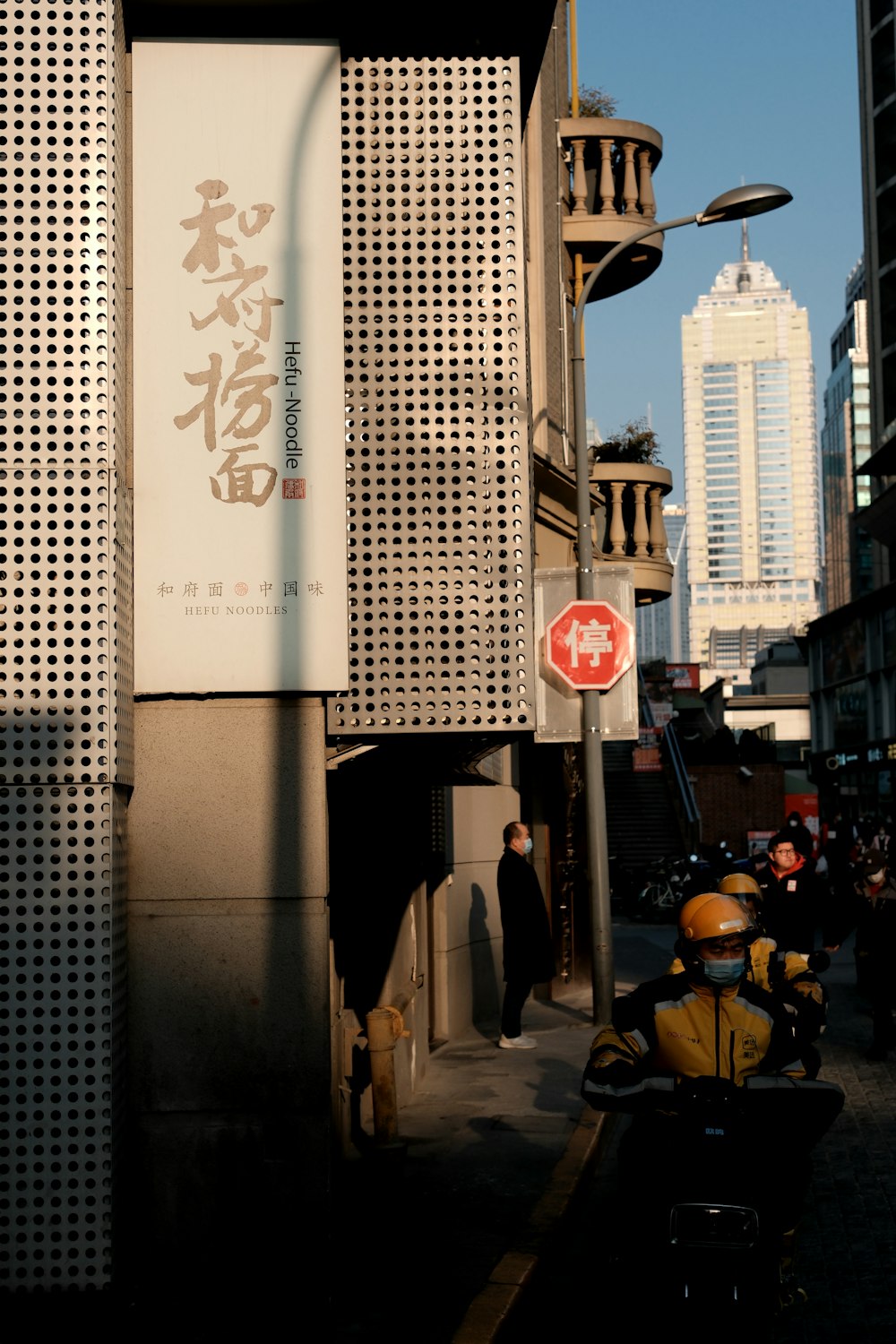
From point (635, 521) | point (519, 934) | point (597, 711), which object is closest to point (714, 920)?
point (597, 711)

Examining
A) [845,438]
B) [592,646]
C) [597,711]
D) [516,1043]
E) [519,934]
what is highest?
[845,438]

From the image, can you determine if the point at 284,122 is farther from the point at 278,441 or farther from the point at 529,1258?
the point at 529,1258

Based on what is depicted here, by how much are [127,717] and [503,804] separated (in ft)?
31.6

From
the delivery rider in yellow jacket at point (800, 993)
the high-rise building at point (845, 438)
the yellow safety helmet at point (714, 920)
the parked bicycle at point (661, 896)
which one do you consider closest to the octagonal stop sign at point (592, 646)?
the delivery rider in yellow jacket at point (800, 993)

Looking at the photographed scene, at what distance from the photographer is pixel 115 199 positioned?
7191 mm

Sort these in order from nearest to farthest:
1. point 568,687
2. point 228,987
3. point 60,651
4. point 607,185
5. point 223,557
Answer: point 60,651 < point 228,987 < point 223,557 < point 568,687 < point 607,185

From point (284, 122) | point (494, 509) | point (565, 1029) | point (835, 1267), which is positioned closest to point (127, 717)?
point (494, 509)

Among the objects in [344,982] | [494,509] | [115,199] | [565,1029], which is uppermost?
[115,199]

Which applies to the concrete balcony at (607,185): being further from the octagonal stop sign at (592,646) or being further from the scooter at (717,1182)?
the scooter at (717,1182)

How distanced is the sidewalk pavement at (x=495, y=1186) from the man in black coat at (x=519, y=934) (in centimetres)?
28

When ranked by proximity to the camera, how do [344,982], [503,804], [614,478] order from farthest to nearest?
[614,478] → [503,804] → [344,982]

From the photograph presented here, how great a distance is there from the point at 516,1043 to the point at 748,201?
683cm

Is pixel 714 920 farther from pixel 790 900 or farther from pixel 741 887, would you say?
pixel 790 900

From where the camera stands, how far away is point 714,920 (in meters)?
5.02
